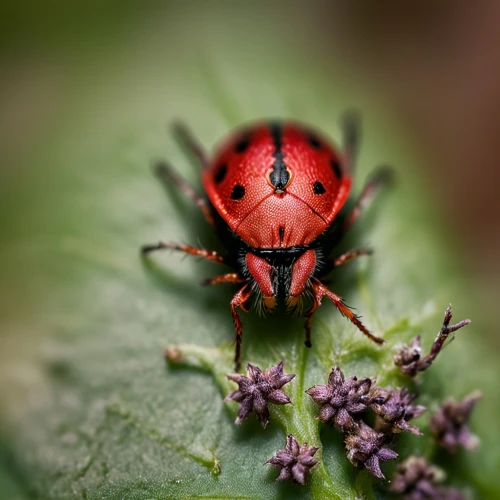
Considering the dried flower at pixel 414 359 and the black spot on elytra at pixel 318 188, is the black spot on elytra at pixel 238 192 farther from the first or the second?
the dried flower at pixel 414 359

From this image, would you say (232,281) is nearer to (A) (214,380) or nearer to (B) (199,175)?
(A) (214,380)

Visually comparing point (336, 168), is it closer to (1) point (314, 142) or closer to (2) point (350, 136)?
(1) point (314, 142)

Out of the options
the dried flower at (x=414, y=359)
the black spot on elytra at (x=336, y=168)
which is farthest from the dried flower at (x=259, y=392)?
the black spot on elytra at (x=336, y=168)

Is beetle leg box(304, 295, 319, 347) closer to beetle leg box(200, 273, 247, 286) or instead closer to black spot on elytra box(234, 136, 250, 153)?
beetle leg box(200, 273, 247, 286)

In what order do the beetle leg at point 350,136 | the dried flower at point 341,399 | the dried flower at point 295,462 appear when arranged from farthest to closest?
the beetle leg at point 350,136, the dried flower at point 341,399, the dried flower at point 295,462

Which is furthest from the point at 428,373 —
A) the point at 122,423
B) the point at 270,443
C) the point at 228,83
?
the point at 228,83

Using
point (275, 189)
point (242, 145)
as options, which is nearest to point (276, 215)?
point (275, 189)
